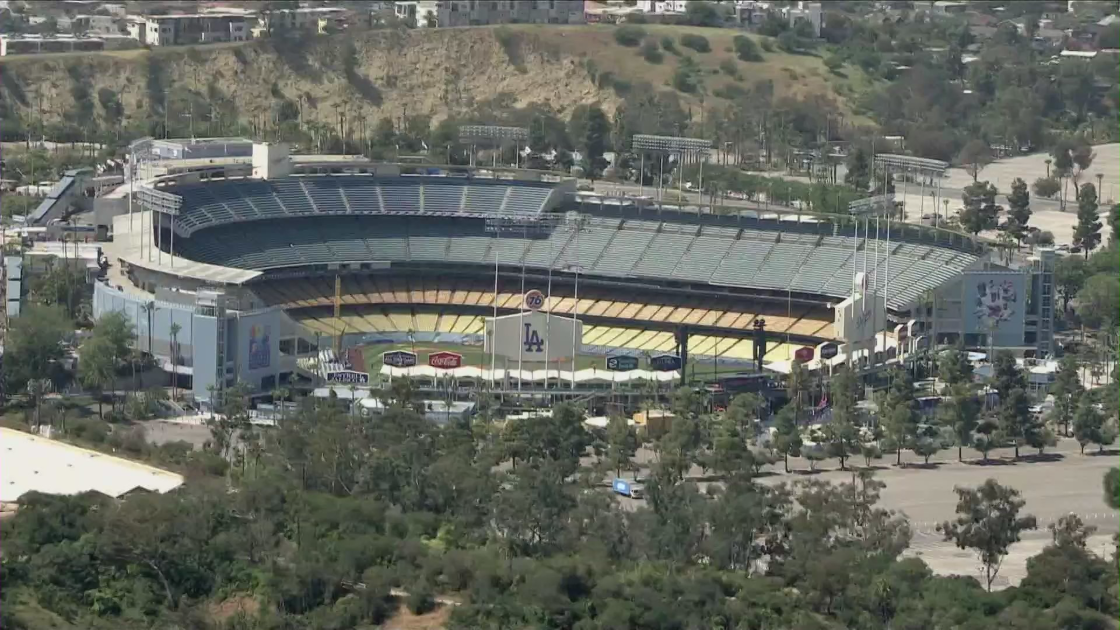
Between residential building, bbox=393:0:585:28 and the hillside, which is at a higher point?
residential building, bbox=393:0:585:28

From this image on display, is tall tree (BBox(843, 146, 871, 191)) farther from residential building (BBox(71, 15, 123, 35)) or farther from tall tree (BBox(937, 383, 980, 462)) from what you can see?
residential building (BBox(71, 15, 123, 35))

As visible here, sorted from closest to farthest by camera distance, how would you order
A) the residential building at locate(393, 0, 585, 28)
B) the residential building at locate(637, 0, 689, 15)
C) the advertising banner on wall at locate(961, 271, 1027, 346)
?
1. the advertising banner on wall at locate(961, 271, 1027, 346)
2. the residential building at locate(393, 0, 585, 28)
3. the residential building at locate(637, 0, 689, 15)

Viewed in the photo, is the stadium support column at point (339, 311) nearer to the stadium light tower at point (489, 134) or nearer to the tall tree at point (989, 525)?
the stadium light tower at point (489, 134)

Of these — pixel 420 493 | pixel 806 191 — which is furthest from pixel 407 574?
pixel 806 191

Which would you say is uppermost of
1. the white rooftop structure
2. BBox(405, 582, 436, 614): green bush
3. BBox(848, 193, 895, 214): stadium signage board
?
BBox(848, 193, 895, 214): stadium signage board

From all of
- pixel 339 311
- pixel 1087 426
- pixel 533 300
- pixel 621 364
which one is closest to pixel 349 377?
pixel 533 300

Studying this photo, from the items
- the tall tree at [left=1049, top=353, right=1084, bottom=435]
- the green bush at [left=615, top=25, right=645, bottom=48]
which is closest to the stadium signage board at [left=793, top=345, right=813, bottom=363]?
the tall tree at [left=1049, top=353, right=1084, bottom=435]
